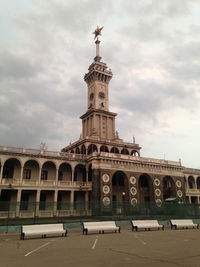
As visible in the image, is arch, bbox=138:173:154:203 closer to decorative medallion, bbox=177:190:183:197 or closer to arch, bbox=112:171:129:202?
arch, bbox=112:171:129:202

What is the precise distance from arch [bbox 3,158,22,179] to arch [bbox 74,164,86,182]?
10607 millimetres

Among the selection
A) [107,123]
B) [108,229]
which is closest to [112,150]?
[107,123]

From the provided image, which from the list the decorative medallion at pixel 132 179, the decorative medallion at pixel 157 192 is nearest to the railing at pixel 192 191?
the decorative medallion at pixel 157 192

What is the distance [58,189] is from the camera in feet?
124

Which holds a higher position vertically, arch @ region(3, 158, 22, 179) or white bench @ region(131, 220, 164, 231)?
arch @ region(3, 158, 22, 179)

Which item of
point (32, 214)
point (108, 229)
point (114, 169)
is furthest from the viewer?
point (114, 169)

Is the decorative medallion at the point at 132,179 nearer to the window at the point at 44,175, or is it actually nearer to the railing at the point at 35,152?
the railing at the point at 35,152

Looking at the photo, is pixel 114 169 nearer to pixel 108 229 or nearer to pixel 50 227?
pixel 108 229

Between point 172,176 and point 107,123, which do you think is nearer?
point 172,176

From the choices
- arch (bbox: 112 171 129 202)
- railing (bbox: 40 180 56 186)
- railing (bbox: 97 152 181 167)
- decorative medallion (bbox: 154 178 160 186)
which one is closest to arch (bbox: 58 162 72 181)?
railing (bbox: 40 180 56 186)

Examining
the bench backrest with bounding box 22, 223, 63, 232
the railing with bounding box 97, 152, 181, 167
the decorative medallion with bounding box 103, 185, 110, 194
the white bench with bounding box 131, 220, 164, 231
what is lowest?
the white bench with bounding box 131, 220, 164, 231

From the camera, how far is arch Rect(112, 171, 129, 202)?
4022 centimetres

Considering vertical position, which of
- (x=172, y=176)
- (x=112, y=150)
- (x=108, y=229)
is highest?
(x=112, y=150)

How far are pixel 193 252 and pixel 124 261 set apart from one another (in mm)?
3593
